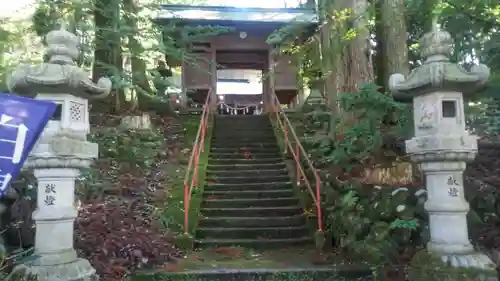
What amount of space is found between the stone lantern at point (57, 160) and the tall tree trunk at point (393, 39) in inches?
204

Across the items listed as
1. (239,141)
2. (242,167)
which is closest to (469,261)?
(242,167)

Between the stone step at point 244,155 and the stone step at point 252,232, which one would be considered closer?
the stone step at point 252,232

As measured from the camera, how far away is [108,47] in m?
9.96

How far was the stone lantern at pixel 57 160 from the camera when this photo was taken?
4.09m

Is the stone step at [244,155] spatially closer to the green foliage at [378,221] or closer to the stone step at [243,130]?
the stone step at [243,130]

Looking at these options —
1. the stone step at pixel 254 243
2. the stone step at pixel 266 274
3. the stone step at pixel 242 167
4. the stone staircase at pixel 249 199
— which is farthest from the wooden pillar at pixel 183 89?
the stone step at pixel 266 274

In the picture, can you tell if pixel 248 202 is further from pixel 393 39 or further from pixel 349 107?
pixel 393 39

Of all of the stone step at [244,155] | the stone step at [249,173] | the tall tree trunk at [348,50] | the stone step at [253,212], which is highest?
the tall tree trunk at [348,50]

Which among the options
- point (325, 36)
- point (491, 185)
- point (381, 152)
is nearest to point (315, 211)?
point (381, 152)

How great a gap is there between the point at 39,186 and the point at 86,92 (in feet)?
3.43

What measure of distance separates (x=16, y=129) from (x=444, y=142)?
3.83 meters

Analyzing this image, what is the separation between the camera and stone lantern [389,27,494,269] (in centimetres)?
430

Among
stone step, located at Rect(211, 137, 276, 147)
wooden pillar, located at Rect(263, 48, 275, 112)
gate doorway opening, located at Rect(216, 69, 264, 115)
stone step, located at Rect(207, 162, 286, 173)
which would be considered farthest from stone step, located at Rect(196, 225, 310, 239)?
gate doorway opening, located at Rect(216, 69, 264, 115)

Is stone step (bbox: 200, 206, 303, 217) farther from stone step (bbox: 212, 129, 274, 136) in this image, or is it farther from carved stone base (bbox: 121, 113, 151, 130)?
stone step (bbox: 212, 129, 274, 136)
